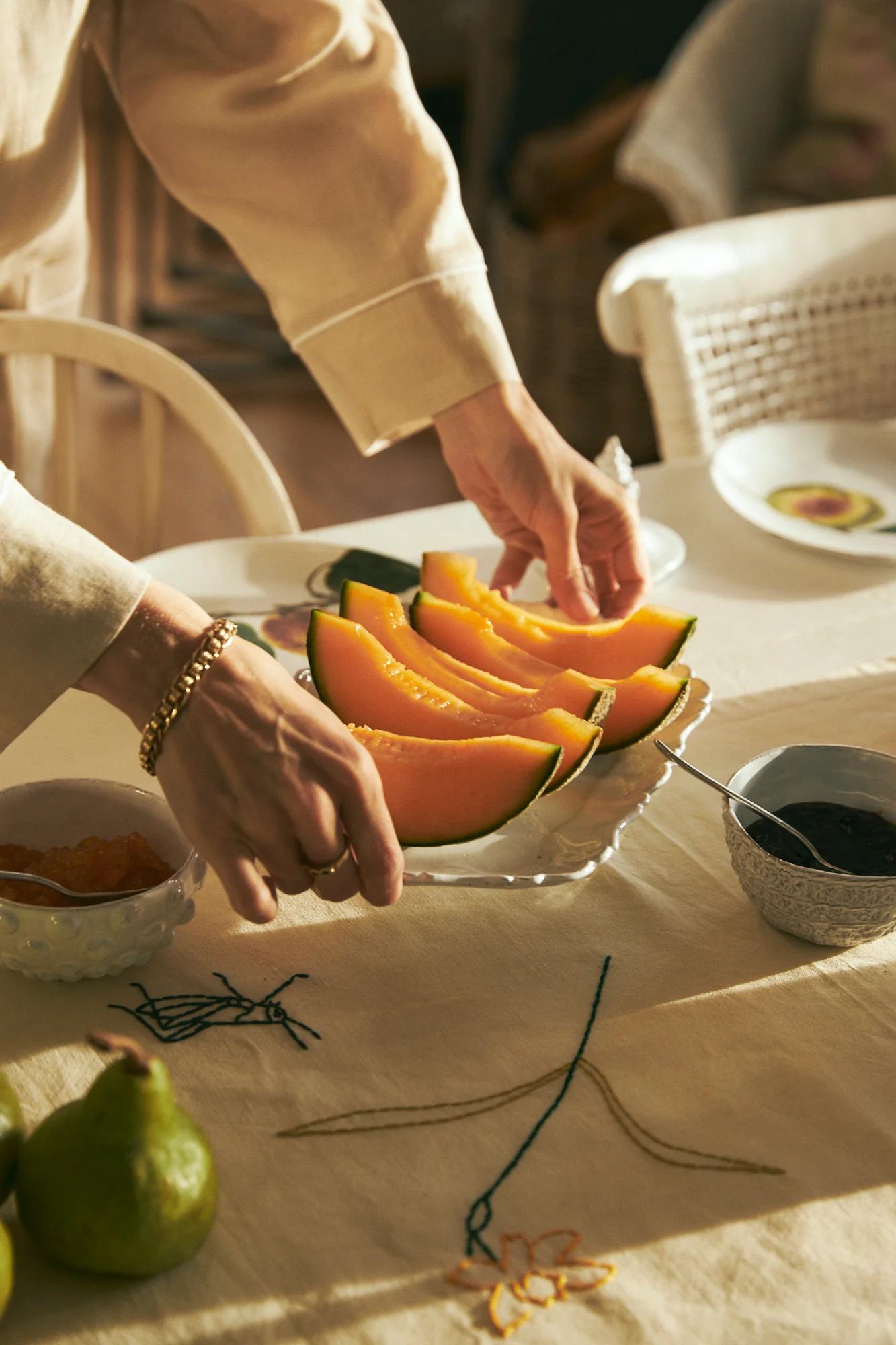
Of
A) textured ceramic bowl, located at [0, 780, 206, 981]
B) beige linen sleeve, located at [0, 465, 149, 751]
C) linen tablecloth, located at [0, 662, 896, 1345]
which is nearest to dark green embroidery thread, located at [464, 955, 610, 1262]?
linen tablecloth, located at [0, 662, 896, 1345]

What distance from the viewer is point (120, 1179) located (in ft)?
1.89

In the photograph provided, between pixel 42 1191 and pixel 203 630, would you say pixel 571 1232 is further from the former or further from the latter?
pixel 203 630

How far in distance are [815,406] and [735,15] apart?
1684 mm

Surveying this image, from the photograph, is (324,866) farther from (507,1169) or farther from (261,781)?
(507,1169)

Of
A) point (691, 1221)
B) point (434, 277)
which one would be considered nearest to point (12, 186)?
point (434, 277)

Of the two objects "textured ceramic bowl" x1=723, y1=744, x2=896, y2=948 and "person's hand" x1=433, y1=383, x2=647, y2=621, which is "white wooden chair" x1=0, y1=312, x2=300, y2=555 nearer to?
"person's hand" x1=433, y1=383, x2=647, y2=621

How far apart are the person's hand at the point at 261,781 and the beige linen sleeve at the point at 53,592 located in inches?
1.0

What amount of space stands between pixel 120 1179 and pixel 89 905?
8.7 inches

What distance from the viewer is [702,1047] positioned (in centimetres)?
76

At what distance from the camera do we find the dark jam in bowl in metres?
0.83

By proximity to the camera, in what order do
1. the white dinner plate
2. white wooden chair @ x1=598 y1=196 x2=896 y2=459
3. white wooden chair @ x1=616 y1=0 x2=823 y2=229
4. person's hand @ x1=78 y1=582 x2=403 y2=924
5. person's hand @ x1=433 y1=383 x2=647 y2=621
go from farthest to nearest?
white wooden chair @ x1=616 y1=0 x2=823 y2=229, white wooden chair @ x1=598 y1=196 x2=896 y2=459, the white dinner plate, person's hand @ x1=433 y1=383 x2=647 y2=621, person's hand @ x1=78 y1=582 x2=403 y2=924

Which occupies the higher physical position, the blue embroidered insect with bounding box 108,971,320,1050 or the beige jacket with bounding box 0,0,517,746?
the beige jacket with bounding box 0,0,517,746

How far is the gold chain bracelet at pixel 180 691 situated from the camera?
726mm

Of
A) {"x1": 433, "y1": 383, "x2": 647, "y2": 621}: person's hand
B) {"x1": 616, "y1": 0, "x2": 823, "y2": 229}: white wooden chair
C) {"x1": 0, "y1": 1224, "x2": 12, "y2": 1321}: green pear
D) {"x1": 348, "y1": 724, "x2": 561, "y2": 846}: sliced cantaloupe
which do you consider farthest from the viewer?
{"x1": 616, "y1": 0, "x2": 823, "y2": 229}: white wooden chair
